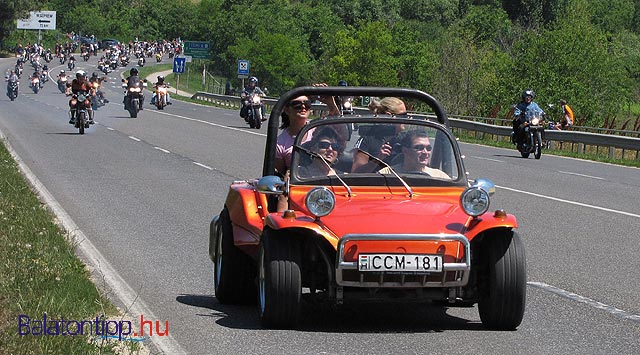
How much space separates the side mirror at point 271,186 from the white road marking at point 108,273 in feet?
3.52

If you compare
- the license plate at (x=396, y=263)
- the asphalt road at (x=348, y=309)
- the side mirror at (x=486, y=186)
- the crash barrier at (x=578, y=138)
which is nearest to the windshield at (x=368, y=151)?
the side mirror at (x=486, y=186)

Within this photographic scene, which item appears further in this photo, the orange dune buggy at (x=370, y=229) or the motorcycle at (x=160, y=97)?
the motorcycle at (x=160, y=97)

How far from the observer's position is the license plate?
7.79 m

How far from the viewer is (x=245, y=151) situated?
30.6 metres

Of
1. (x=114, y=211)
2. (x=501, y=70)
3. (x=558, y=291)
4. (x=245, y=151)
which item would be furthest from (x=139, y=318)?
(x=501, y=70)

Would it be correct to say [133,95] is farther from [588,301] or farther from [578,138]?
[588,301]

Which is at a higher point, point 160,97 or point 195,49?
point 160,97

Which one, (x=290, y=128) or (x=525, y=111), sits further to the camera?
(x=525, y=111)

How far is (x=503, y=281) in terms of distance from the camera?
7965 millimetres

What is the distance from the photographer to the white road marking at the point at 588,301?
909 cm

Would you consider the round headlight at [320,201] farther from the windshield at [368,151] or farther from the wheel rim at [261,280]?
the windshield at [368,151]

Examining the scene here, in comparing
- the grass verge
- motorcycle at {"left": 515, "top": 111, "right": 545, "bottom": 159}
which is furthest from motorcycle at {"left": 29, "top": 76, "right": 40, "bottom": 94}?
the grass verge

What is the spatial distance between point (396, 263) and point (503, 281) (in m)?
0.66

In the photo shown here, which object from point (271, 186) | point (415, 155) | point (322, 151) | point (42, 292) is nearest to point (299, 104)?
point (322, 151)
